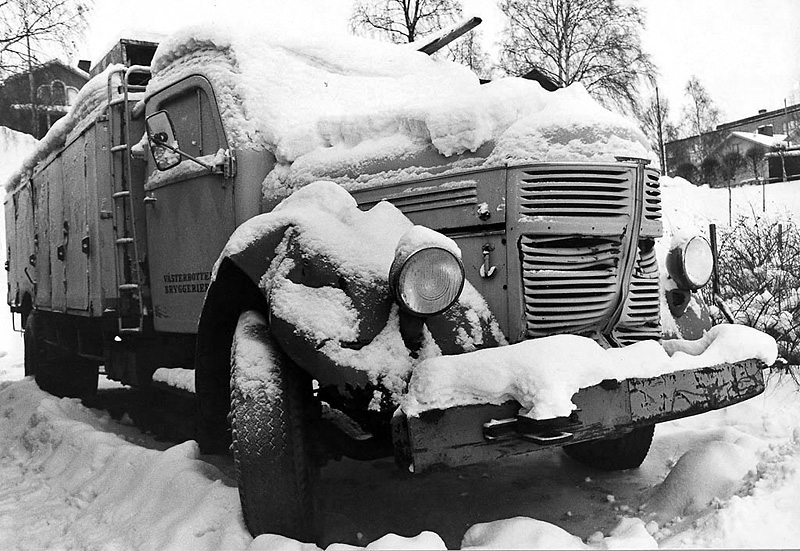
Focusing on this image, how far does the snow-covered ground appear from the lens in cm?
273

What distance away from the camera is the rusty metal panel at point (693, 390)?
9.43ft

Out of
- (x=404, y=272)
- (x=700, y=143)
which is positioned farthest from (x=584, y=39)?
(x=700, y=143)

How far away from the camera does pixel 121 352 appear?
5.50 m

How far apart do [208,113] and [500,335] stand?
2148mm

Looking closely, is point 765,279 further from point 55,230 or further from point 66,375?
point 66,375

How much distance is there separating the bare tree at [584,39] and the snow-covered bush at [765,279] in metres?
14.6

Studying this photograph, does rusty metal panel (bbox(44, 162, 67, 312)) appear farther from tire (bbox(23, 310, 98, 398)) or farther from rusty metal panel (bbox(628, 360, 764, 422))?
rusty metal panel (bbox(628, 360, 764, 422))

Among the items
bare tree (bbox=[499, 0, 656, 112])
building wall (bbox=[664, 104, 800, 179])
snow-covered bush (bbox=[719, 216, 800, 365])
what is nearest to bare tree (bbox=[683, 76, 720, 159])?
building wall (bbox=[664, 104, 800, 179])

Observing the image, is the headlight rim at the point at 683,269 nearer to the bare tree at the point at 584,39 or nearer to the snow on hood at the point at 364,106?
the snow on hood at the point at 364,106

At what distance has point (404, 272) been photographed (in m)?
2.74

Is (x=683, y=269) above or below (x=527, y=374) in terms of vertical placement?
above

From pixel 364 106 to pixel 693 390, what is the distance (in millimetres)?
2269

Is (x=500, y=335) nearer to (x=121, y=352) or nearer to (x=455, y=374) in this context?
(x=455, y=374)

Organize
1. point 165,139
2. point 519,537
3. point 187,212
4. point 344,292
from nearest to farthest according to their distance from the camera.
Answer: point 519,537 < point 344,292 < point 165,139 < point 187,212
